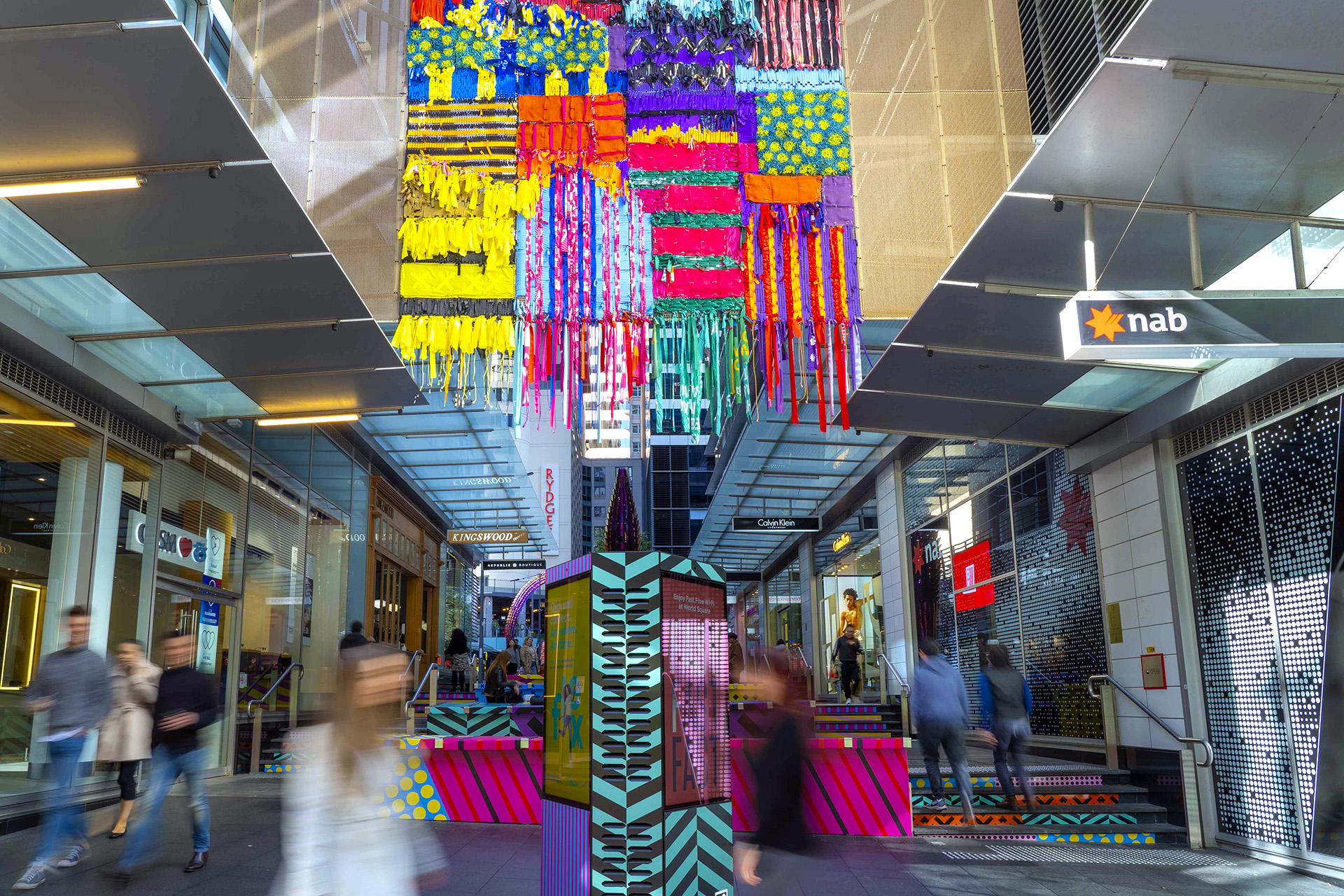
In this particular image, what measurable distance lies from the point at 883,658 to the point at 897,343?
30.8 feet

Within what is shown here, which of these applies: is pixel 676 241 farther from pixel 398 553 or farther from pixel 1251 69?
pixel 398 553

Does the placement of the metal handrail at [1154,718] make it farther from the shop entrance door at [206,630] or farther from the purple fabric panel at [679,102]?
the shop entrance door at [206,630]

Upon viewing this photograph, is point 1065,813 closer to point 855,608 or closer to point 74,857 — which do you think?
point 74,857

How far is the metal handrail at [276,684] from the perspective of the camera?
43.3 feet

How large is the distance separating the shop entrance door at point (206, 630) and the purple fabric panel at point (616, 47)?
8.46 m

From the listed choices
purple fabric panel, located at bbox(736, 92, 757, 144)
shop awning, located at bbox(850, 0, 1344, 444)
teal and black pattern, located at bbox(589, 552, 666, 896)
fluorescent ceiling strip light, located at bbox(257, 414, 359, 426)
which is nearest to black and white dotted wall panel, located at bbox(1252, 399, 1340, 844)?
shop awning, located at bbox(850, 0, 1344, 444)

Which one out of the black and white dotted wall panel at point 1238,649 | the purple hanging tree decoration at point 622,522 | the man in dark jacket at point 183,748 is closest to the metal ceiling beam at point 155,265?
the man in dark jacket at point 183,748

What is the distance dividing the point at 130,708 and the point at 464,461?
542 inches

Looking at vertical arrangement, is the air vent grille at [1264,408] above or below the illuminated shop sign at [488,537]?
below

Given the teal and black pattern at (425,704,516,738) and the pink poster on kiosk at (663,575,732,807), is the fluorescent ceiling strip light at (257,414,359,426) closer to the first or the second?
the teal and black pattern at (425,704,516,738)

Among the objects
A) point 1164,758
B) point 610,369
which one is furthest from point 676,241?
point 1164,758

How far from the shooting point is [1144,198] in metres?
6.08

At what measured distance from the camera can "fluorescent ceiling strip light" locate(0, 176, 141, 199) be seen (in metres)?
5.99

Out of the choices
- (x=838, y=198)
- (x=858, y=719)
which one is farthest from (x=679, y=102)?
(x=858, y=719)
